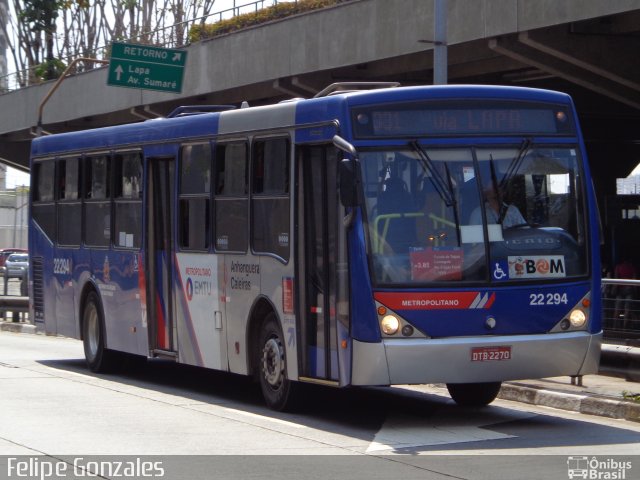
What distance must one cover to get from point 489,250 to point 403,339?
1140 mm

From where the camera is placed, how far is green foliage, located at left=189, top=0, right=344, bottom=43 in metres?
31.1

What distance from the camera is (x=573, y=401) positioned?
13.4 m

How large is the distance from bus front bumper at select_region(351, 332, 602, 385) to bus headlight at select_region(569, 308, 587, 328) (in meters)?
0.10

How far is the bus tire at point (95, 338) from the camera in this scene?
1695 centimetres

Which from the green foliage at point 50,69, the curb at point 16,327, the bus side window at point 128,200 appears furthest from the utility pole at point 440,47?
the green foliage at point 50,69

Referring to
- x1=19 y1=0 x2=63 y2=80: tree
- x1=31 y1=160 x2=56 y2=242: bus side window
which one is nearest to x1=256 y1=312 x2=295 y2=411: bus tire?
x1=31 y1=160 x2=56 y2=242: bus side window

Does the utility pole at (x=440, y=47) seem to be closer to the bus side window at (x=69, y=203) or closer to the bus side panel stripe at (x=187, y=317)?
the bus side panel stripe at (x=187, y=317)

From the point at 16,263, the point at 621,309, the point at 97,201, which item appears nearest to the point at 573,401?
the point at 621,309

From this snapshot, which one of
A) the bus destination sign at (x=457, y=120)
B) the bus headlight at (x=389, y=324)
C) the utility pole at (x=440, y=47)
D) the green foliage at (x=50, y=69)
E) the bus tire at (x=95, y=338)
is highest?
the green foliage at (x=50, y=69)

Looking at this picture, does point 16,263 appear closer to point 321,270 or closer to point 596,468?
point 321,270

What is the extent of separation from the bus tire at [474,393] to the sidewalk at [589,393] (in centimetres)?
77

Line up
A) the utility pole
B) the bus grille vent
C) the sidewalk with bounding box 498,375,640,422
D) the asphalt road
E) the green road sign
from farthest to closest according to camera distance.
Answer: the green road sign
the bus grille vent
the utility pole
the sidewalk with bounding box 498,375,640,422
the asphalt road

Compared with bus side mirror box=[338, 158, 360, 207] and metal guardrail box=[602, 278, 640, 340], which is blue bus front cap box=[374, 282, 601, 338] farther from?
metal guardrail box=[602, 278, 640, 340]

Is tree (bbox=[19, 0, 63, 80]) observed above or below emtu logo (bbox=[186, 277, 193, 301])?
above
